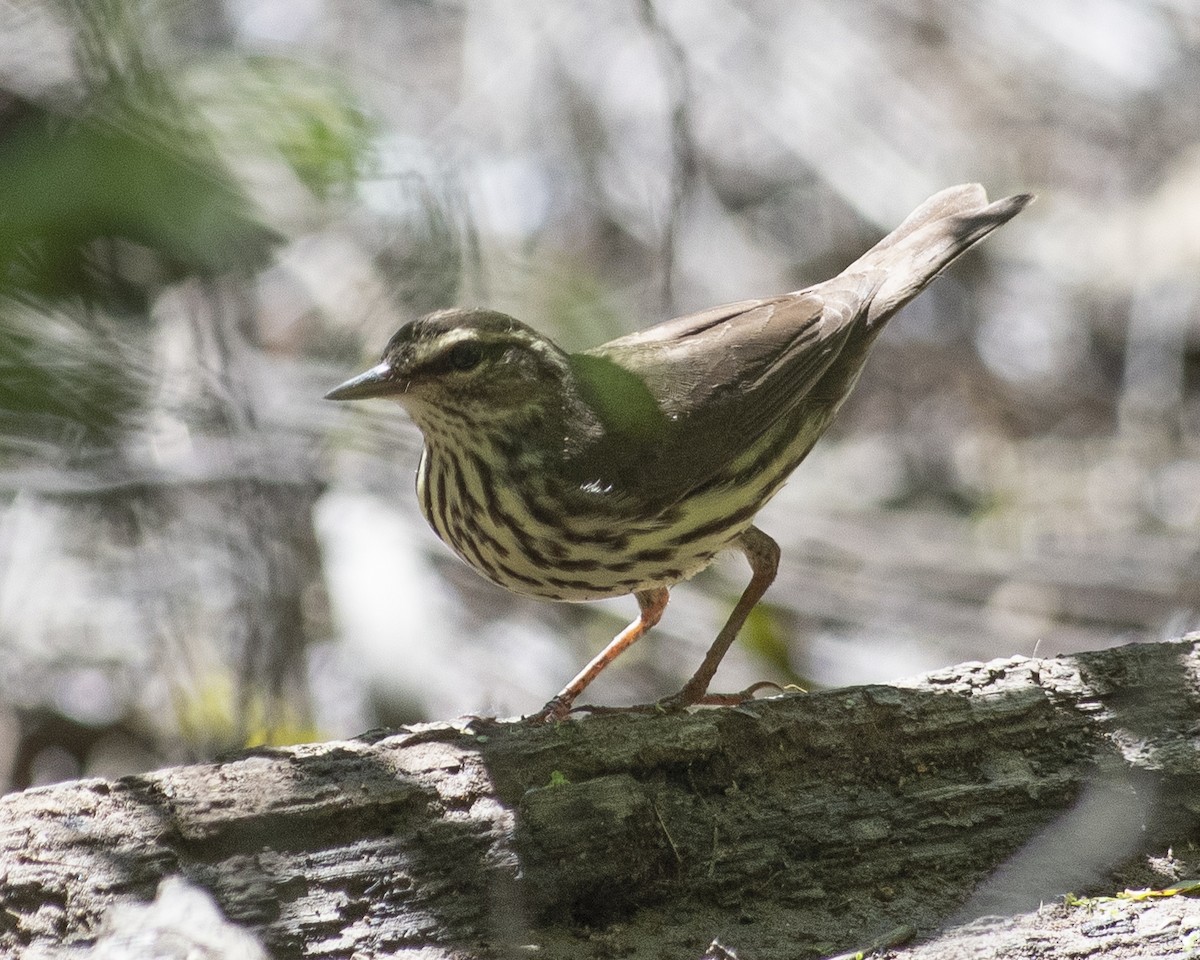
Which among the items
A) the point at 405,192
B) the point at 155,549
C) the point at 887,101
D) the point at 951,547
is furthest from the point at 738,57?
the point at 405,192

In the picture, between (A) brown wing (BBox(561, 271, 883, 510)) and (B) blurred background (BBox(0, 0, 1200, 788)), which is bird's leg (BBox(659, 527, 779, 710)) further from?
(B) blurred background (BBox(0, 0, 1200, 788))

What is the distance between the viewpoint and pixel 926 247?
5.02 meters

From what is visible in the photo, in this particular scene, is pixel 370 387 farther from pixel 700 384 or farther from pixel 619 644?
pixel 619 644

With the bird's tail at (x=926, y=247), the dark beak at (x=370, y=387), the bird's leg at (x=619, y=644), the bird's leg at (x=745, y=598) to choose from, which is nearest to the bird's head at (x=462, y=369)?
the dark beak at (x=370, y=387)

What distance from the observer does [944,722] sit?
11.4ft

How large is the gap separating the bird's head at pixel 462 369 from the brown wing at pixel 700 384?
238 millimetres

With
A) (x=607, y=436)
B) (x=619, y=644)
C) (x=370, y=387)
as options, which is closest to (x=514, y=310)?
(x=370, y=387)

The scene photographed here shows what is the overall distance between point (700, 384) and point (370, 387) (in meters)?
1.06

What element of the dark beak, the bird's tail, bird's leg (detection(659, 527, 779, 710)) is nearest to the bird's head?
the dark beak

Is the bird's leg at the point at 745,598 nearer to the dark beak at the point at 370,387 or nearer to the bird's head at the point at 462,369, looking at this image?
the bird's head at the point at 462,369

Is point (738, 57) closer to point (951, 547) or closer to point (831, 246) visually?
point (831, 246)

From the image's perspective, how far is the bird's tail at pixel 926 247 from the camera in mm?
4875

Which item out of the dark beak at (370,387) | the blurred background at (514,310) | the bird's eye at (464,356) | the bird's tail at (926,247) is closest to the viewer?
the blurred background at (514,310)

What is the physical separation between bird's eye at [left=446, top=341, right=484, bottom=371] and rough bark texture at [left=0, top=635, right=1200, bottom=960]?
1108mm
